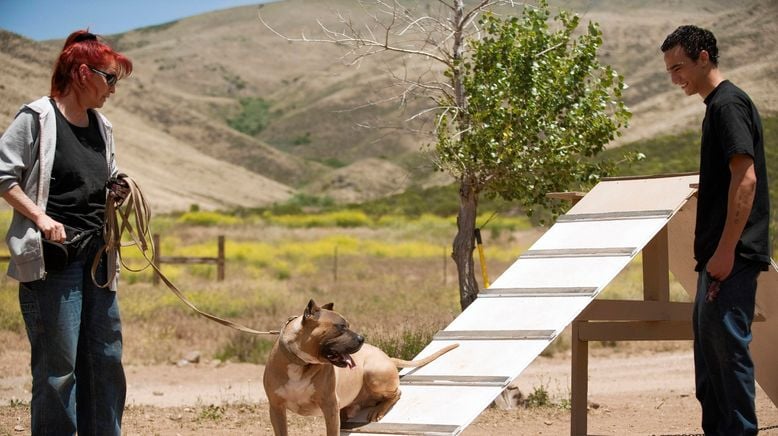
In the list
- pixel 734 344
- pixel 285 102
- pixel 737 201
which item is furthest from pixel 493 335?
pixel 285 102

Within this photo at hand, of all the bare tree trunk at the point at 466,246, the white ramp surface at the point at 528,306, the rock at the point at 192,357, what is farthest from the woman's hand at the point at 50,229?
the rock at the point at 192,357

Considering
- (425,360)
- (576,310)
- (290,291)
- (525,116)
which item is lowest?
(290,291)

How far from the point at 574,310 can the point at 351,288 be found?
19.0 meters

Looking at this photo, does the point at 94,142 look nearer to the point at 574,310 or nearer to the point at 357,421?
the point at 357,421

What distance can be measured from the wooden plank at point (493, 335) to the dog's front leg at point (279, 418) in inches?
56.2

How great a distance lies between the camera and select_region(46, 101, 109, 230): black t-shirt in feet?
18.0

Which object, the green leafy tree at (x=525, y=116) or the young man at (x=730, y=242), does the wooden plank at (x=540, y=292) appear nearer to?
the young man at (x=730, y=242)

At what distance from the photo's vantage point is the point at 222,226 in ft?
171

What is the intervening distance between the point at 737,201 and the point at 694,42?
→ 957mm

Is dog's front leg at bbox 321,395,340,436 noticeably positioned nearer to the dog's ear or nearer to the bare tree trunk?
the dog's ear

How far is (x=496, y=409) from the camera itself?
419 inches

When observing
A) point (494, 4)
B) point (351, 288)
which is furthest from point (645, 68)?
point (494, 4)

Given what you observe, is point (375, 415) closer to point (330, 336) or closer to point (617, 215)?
point (330, 336)

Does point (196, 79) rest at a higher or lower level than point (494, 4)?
higher
